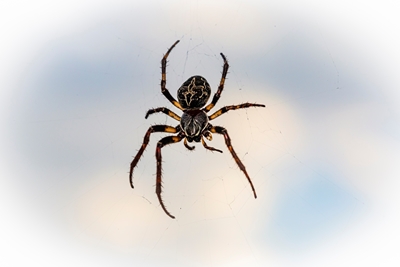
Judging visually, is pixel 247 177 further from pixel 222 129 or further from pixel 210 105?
pixel 210 105

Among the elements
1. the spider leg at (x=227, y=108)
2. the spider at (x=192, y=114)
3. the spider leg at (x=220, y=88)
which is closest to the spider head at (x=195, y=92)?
the spider at (x=192, y=114)

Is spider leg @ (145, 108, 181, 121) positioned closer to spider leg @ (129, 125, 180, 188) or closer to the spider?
the spider

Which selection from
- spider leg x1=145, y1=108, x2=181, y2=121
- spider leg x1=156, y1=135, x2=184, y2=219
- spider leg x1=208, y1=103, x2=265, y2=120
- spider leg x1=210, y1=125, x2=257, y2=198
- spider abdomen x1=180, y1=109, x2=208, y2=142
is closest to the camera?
spider leg x1=210, y1=125, x2=257, y2=198

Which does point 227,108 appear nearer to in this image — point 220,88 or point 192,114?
point 220,88

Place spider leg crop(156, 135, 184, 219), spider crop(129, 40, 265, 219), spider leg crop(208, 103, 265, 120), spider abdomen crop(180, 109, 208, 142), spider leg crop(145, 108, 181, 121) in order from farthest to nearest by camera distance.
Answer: spider leg crop(145, 108, 181, 121) < spider abdomen crop(180, 109, 208, 142) < spider crop(129, 40, 265, 219) < spider leg crop(208, 103, 265, 120) < spider leg crop(156, 135, 184, 219)

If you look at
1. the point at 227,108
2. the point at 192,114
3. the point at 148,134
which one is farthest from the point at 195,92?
the point at 148,134

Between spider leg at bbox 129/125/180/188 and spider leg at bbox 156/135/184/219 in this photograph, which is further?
spider leg at bbox 129/125/180/188

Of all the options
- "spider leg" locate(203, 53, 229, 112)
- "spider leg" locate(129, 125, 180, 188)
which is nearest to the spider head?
"spider leg" locate(203, 53, 229, 112)
